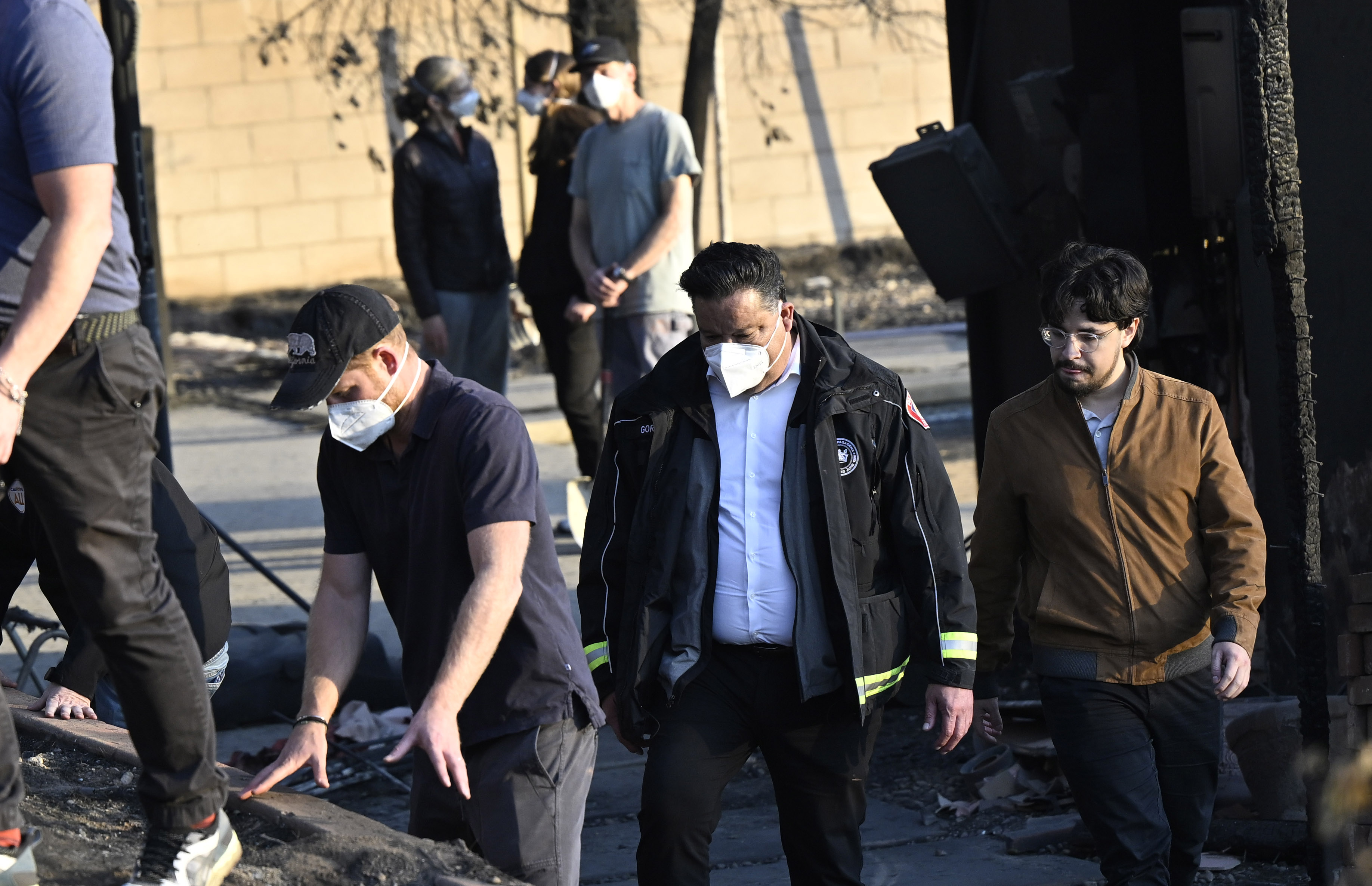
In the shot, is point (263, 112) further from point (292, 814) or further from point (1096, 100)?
point (292, 814)

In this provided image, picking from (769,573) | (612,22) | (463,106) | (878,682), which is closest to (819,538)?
(769,573)

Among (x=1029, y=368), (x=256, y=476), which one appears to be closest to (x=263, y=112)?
(x=256, y=476)

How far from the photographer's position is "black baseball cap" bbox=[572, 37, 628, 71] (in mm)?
7012

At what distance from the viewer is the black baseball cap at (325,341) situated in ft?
10.3

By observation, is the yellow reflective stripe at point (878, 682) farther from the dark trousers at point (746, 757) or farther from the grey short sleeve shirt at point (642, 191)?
the grey short sleeve shirt at point (642, 191)

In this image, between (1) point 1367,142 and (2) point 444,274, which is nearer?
(1) point 1367,142

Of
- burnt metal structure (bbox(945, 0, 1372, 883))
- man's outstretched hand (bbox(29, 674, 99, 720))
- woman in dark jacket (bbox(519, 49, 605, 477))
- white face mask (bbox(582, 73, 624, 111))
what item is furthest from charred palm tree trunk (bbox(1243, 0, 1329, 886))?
woman in dark jacket (bbox(519, 49, 605, 477))

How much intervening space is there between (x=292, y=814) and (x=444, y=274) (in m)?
4.48

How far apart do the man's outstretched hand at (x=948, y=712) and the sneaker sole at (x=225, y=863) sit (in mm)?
1507

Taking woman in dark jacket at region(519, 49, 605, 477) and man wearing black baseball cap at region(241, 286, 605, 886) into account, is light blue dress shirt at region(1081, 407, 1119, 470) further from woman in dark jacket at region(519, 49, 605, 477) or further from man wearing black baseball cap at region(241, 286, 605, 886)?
woman in dark jacket at region(519, 49, 605, 477)

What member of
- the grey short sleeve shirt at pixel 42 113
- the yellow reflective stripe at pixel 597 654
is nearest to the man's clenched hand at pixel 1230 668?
the yellow reflective stripe at pixel 597 654

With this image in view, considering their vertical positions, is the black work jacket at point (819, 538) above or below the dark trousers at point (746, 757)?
above

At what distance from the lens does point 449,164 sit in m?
7.52

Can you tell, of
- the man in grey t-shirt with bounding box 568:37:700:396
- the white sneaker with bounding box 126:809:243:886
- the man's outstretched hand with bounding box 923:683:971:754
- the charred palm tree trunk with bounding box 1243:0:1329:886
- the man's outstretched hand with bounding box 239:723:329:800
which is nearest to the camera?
the white sneaker with bounding box 126:809:243:886
